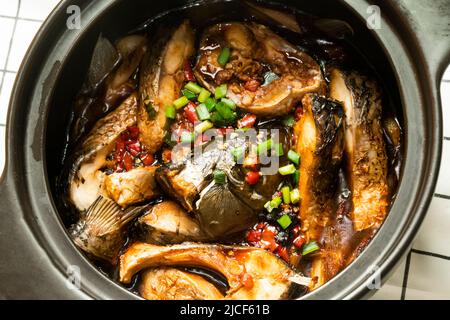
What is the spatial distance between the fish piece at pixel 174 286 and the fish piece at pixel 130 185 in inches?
10.1

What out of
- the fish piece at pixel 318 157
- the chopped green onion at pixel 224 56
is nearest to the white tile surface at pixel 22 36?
the chopped green onion at pixel 224 56

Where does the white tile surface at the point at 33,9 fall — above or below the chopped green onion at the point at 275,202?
above

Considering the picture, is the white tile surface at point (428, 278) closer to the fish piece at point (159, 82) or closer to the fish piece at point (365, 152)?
the fish piece at point (365, 152)

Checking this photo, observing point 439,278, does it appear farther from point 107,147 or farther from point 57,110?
point 57,110

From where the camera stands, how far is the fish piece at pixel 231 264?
168cm

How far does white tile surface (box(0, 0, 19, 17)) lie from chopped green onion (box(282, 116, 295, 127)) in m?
1.32

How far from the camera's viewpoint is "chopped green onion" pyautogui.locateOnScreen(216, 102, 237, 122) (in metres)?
1.89

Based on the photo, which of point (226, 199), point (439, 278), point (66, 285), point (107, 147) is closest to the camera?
point (66, 285)

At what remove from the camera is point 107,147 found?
6.15 ft

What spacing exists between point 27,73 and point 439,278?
166cm

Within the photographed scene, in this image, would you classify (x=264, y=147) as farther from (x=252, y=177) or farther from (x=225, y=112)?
(x=225, y=112)

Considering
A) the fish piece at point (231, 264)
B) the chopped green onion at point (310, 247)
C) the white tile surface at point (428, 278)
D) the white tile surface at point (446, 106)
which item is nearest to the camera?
the fish piece at point (231, 264)

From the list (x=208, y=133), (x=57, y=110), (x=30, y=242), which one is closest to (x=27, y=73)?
(x=57, y=110)

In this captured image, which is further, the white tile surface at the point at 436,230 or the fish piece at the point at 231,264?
the white tile surface at the point at 436,230
